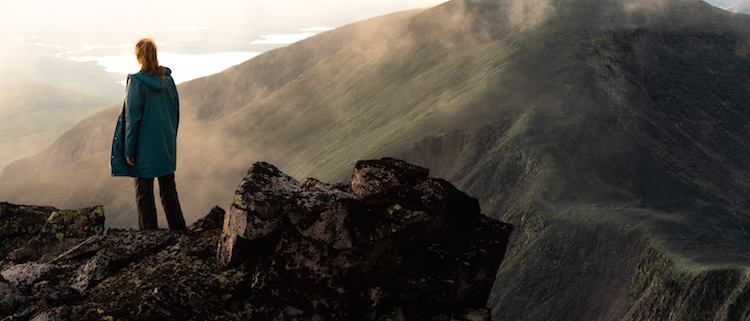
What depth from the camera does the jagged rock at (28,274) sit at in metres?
6.88

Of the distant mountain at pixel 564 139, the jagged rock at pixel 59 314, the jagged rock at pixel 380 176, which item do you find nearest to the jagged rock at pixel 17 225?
the jagged rock at pixel 59 314

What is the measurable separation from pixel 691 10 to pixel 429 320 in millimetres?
54831

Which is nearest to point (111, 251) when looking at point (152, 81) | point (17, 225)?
point (152, 81)

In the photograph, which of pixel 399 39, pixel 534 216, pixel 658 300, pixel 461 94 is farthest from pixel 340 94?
pixel 658 300

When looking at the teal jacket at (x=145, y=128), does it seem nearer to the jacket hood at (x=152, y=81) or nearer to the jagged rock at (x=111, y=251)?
the jacket hood at (x=152, y=81)

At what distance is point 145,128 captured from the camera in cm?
836

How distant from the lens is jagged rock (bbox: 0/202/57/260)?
9.29 meters

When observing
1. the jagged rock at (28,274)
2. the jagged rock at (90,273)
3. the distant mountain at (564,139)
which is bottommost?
the distant mountain at (564,139)

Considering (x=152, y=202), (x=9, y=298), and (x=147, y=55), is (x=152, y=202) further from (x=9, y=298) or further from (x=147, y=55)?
(x=9, y=298)

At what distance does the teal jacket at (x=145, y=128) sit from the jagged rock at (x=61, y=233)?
1.20 m

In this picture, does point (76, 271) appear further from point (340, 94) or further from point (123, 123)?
point (340, 94)

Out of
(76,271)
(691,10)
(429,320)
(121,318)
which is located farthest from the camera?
(691,10)

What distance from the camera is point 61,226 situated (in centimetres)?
884

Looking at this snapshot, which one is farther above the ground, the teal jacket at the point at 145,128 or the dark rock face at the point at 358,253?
the teal jacket at the point at 145,128
